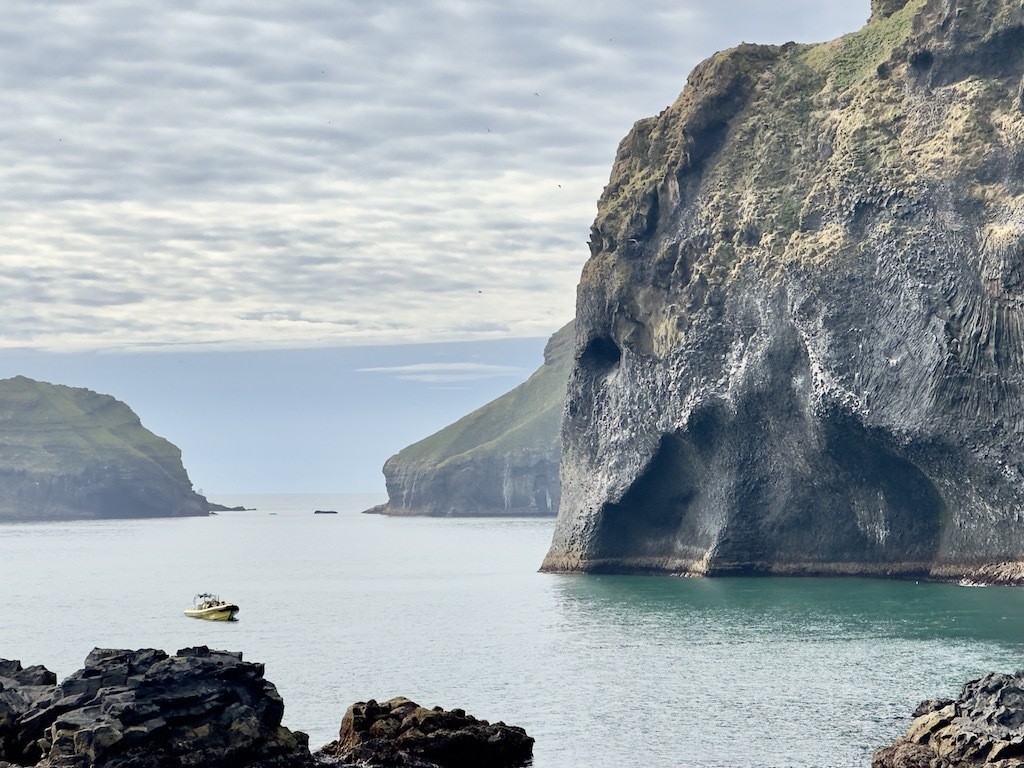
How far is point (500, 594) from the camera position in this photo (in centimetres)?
11369

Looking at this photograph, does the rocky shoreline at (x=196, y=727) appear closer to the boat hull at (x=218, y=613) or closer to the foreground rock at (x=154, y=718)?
the foreground rock at (x=154, y=718)

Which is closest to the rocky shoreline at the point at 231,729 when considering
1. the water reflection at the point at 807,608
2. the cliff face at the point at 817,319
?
the water reflection at the point at 807,608

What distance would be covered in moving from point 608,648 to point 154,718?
125ft

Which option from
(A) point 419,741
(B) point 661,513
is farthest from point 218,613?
(A) point 419,741

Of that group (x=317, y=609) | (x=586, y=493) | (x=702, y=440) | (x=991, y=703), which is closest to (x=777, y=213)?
Result: (x=702, y=440)

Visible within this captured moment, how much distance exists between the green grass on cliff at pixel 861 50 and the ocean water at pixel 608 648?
40716mm

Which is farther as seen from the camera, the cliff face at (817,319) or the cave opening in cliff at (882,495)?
the cave opening in cliff at (882,495)

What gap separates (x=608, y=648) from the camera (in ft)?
252

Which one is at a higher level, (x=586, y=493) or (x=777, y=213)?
(x=777, y=213)

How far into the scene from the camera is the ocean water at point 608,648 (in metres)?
52.8

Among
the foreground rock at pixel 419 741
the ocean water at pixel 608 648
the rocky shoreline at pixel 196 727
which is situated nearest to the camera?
the rocky shoreline at pixel 196 727

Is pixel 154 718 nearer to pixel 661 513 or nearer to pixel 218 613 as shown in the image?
pixel 218 613

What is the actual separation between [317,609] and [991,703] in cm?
6944

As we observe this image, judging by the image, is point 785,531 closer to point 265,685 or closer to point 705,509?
point 705,509
